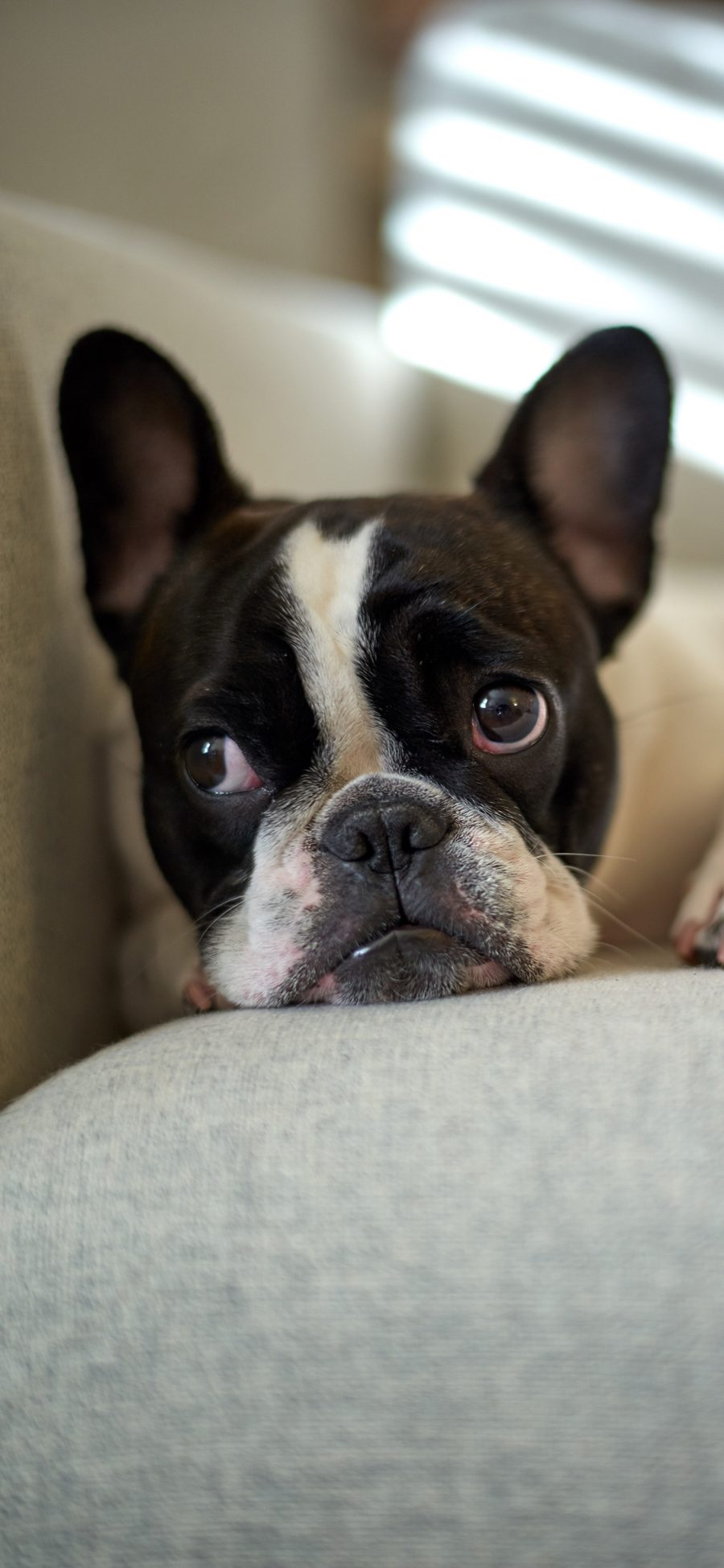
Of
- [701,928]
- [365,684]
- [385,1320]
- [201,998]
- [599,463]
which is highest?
[599,463]

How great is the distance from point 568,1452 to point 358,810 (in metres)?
0.70

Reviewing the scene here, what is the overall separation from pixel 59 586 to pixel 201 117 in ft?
9.64

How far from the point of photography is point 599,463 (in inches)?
76.4

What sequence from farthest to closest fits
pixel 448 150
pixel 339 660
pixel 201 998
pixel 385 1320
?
1. pixel 448 150
2. pixel 201 998
3. pixel 339 660
4. pixel 385 1320

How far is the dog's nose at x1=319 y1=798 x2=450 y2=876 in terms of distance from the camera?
137 cm

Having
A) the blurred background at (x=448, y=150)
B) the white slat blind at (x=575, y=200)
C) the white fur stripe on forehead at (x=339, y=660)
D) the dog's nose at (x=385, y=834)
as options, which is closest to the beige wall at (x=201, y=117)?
the blurred background at (x=448, y=150)

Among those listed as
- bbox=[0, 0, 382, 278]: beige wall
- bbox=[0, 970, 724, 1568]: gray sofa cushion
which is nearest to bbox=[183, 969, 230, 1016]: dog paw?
bbox=[0, 970, 724, 1568]: gray sofa cushion

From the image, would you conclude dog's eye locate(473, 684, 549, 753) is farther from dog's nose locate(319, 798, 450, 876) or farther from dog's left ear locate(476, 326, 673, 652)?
dog's left ear locate(476, 326, 673, 652)

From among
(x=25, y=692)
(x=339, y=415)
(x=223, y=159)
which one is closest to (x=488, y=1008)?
(x=25, y=692)

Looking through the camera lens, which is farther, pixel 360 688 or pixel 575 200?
pixel 575 200

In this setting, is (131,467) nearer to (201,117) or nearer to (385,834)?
(385,834)

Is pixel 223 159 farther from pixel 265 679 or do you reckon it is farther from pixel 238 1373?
pixel 238 1373

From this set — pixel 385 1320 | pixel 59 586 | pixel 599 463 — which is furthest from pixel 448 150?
pixel 385 1320

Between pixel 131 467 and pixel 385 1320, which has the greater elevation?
pixel 131 467
